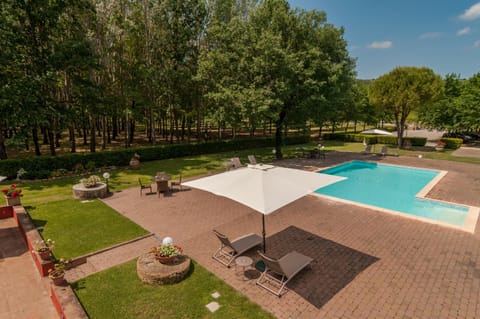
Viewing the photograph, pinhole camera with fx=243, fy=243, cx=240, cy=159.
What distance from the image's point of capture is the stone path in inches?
224

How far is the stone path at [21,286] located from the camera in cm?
568

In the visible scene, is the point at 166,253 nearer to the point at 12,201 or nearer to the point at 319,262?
the point at 319,262

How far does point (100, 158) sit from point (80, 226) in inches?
423

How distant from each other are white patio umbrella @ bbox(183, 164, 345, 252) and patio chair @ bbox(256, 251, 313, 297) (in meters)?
1.17

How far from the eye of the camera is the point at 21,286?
6.57 m

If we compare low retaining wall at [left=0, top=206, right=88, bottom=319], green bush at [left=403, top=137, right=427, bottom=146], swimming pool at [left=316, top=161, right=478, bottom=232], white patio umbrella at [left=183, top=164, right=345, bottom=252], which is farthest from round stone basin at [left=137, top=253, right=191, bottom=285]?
green bush at [left=403, top=137, right=427, bottom=146]

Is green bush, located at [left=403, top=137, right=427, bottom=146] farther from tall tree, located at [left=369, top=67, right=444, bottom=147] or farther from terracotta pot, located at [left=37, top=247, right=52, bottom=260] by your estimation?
terracotta pot, located at [left=37, top=247, right=52, bottom=260]

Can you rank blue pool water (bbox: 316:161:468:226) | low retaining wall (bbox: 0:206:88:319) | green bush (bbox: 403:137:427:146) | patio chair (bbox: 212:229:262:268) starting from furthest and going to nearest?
green bush (bbox: 403:137:427:146), blue pool water (bbox: 316:161:468:226), patio chair (bbox: 212:229:262:268), low retaining wall (bbox: 0:206:88:319)

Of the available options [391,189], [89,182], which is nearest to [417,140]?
[391,189]

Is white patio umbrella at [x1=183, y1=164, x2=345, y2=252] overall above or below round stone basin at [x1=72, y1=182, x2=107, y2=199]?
above

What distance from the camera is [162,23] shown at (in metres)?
25.7

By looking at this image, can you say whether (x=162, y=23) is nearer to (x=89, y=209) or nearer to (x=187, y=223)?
(x=89, y=209)

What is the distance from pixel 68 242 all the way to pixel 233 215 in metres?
6.32

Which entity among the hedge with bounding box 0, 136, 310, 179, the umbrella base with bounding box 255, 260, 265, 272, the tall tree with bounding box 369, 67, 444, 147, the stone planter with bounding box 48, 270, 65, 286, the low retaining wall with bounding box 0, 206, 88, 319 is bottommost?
the umbrella base with bounding box 255, 260, 265, 272
